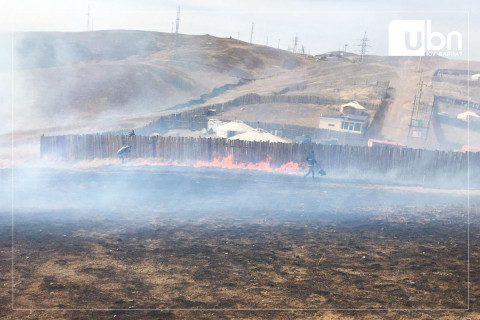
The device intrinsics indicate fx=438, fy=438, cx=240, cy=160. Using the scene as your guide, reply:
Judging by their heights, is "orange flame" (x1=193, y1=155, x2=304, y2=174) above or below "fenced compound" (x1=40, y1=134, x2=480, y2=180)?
below

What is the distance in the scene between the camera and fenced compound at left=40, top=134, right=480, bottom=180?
3022cm

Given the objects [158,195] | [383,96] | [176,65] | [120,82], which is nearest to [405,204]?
[158,195]

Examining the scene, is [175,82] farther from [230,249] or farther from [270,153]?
[230,249]

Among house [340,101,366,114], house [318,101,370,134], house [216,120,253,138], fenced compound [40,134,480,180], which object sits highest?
house [340,101,366,114]

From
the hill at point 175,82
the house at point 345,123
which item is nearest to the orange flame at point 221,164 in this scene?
the hill at point 175,82

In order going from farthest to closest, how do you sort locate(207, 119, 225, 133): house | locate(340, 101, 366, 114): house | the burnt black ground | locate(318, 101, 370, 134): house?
locate(340, 101, 366, 114): house
locate(318, 101, 370, 134): house
locate(207, 119, 225, 133): house
the burnt black ground

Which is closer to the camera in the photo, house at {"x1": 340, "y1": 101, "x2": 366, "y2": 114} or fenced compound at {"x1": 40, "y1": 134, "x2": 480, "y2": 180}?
fenced compound at {"x1": 40, "y1": 134, "x2": 480, "y2": 180}

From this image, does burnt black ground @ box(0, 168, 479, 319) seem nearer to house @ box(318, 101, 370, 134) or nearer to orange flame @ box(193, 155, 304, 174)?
orange flame @ box(193, 155, 304, 174)

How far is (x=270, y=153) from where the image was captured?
3212 centimetres

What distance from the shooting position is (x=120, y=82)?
7025 cm

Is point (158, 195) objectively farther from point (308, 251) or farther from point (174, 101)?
point (174, 101)

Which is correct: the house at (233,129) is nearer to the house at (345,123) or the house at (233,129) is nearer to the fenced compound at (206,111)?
the fenced compound at (206,111)

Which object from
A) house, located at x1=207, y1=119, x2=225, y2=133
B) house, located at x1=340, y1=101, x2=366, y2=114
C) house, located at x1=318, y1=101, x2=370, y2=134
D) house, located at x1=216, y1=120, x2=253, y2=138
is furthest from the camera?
house, located at x1=340, y1=101, x2=366, y2=114

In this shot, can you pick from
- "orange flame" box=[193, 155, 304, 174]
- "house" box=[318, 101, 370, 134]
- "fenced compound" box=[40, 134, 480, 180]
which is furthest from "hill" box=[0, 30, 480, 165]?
"orange flame" box=[193, 155, 304, 174]
